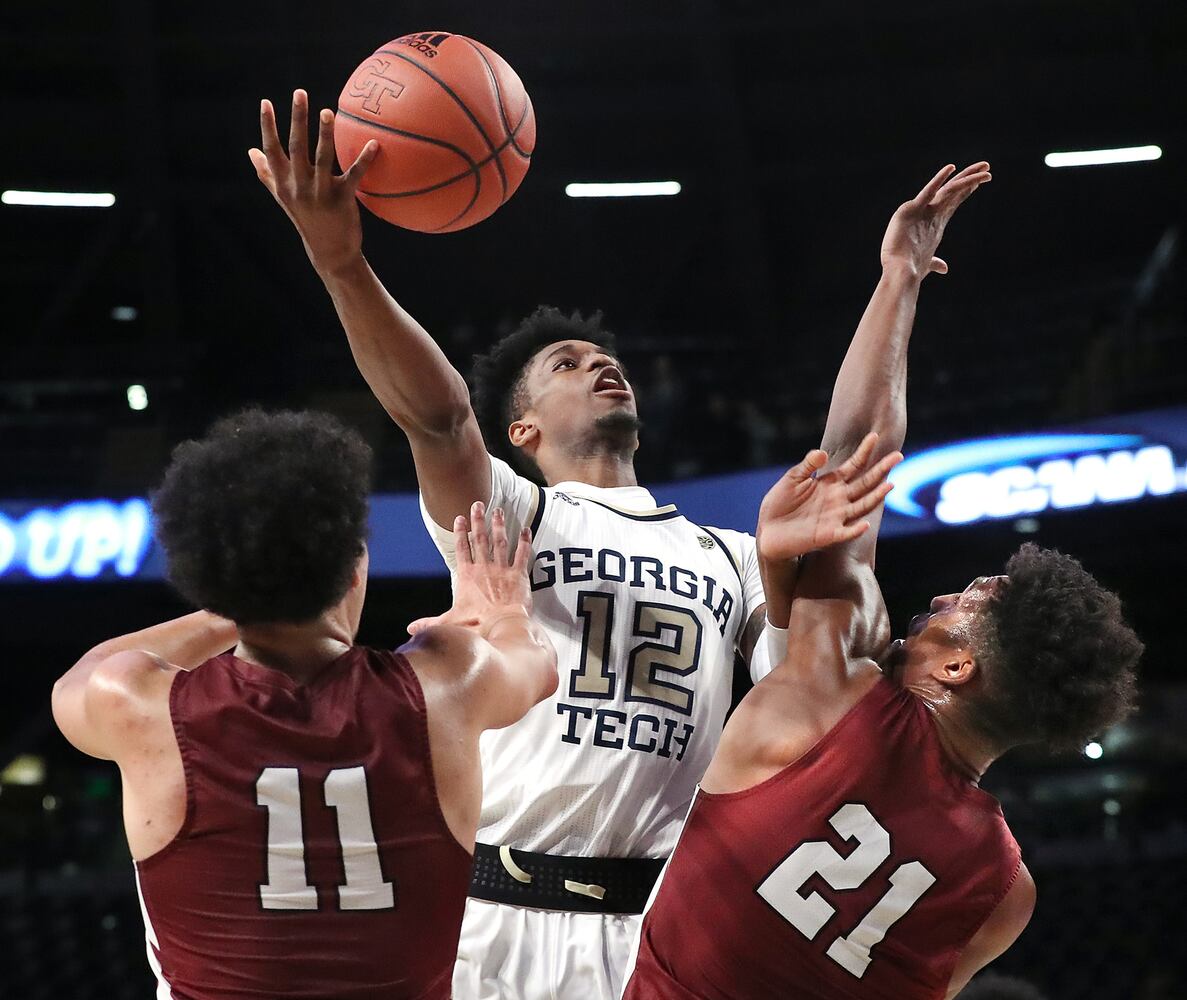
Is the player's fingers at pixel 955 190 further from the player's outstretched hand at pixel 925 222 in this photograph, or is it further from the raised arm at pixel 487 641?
the raised arm at pixel 487 641

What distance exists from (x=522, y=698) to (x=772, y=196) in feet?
53.0

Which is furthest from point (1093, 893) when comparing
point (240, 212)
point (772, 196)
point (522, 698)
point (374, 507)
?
point (240, 212)

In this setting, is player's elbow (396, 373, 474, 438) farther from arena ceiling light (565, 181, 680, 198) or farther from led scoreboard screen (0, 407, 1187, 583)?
arena ceiling light (565, 181, 680, 198)

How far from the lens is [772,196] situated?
707 inches

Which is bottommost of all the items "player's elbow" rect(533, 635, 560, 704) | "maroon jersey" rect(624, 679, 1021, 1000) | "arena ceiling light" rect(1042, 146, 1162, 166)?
"maroon jersey" rect(624, 679, 1021, 1000)

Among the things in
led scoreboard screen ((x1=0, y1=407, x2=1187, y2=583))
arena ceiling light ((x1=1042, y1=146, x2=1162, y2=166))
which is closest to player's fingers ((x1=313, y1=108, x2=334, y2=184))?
led scoreboard screen ((x1=0, y1=407, x2=1187, y2=583))

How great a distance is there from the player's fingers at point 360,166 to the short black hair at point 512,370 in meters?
1.29

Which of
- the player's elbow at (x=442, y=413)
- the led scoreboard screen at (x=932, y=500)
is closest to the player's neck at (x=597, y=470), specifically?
the player's elbow at (x=442, y=413)

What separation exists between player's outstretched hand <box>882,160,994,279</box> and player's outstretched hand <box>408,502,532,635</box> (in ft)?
3.92

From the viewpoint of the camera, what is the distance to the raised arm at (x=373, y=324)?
9.21 ft

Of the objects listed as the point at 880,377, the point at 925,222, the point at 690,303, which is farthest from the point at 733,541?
the point at 690,303

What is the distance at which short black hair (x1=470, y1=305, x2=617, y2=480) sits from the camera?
4.34 m

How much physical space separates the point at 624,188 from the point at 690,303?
189 cm

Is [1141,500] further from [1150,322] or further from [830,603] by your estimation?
[830,603]
